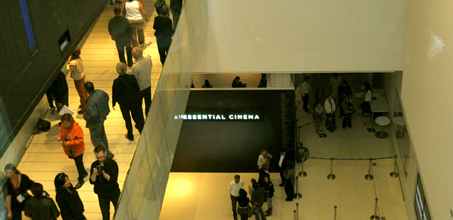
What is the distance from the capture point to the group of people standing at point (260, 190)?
1299cm

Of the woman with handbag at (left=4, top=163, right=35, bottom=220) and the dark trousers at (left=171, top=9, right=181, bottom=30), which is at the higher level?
the dark trousers at (left=171, top=9, right=181, bottom=30)

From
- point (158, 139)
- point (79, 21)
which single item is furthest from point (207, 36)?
point (158, 139)

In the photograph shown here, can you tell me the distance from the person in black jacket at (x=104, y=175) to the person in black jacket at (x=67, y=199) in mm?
305

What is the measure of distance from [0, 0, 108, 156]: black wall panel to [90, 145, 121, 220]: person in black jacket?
1370 mm

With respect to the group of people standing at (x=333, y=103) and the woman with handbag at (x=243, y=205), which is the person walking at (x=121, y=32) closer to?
the woman with handbag at (x=243, y=205)

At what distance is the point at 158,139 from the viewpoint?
325 inches

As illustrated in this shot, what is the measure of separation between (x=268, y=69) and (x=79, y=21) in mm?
5403

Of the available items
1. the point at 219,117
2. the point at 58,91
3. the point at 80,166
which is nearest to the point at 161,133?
the point at 80,166

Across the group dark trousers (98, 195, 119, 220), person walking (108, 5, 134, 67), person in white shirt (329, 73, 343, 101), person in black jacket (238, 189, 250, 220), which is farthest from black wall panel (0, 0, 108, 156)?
person in white shirt (329, 73, 343, 101)

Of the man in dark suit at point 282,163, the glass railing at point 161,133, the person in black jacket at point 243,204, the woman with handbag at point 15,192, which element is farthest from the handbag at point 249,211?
the woman with handbag at point 15,192

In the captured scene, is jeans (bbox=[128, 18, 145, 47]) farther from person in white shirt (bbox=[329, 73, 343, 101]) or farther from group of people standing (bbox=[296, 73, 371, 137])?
person in white shirt (bbox=[329, 73, 343, 101])

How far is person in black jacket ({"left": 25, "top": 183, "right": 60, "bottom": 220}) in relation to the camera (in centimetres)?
664

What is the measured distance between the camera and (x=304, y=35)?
13.4 m

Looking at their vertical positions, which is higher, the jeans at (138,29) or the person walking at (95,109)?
the jeans at (138,29)
